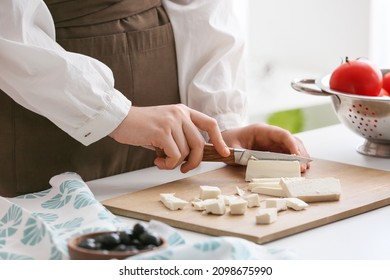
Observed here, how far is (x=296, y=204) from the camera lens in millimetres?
1274

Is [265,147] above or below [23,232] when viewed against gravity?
below

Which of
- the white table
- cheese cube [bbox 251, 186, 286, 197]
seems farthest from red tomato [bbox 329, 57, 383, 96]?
cheese cube [bbox 251, 186, 286, 197]

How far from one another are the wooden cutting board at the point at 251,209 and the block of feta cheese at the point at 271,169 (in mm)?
25

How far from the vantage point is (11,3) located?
1331 mm

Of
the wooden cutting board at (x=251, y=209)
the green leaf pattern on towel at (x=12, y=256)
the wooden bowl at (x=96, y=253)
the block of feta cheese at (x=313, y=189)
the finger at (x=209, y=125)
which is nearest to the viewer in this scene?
the wooden bowl at (x=96, y=253)

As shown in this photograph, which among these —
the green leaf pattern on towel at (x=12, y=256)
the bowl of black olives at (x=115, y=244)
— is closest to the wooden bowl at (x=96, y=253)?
the bowl of black olives at (x=115, y=244)

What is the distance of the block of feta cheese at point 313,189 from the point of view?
132 centimetres

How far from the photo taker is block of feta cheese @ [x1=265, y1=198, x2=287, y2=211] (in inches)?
49.8

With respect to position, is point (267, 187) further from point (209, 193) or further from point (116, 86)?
point (116, 86)

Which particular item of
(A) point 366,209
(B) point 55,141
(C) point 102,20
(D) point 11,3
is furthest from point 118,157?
(A) point 366,209

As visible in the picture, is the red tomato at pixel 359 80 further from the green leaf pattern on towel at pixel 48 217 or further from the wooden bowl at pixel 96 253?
the wooden bowl at pixel 96 253

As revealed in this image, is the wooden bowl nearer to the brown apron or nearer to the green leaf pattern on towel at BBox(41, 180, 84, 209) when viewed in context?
the green leaf pattern on towel at BBox(41, 180, 84, 209)

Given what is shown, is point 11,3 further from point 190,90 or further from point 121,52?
point 190,90

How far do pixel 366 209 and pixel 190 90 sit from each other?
50cm
